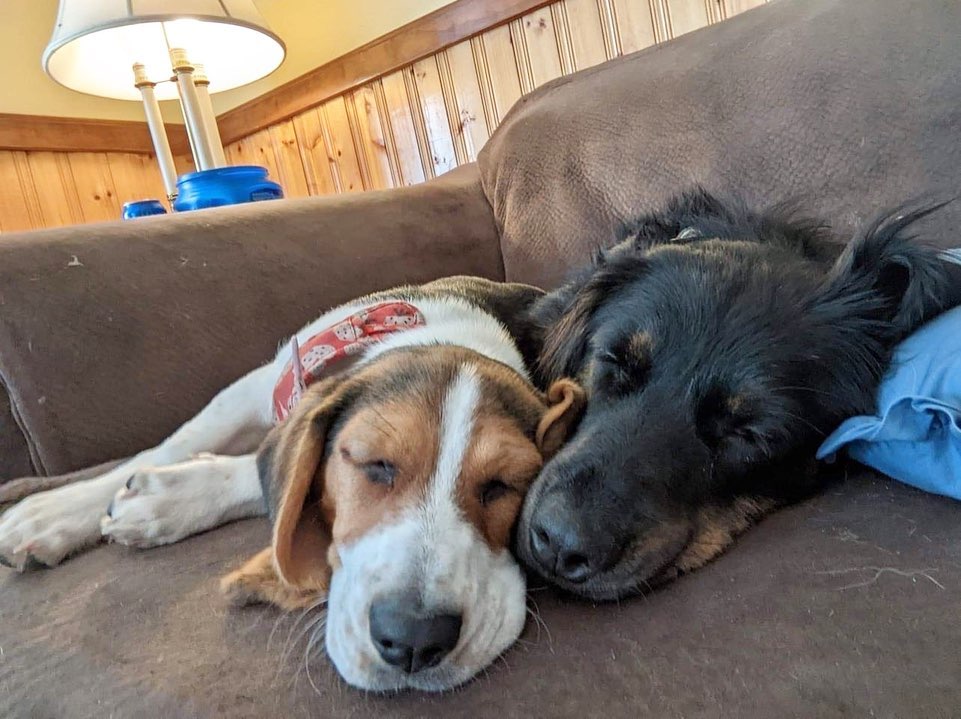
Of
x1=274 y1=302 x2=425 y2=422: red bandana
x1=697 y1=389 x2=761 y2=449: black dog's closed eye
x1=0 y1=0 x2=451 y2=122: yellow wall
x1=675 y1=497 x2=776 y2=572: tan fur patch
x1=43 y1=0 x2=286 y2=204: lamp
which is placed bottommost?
x1=675 y1=497 x2=776 y2=572: tan fur patch

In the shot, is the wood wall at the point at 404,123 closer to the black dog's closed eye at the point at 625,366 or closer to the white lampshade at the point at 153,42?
the white lampshade at the point at 153,42

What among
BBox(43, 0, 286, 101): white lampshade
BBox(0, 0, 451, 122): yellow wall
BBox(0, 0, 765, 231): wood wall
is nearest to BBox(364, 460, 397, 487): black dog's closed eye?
BBox(43, 0, 286, 101): white lampshade

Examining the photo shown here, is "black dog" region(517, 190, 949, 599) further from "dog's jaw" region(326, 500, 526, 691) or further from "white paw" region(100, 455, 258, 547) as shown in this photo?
"white paw" region(100, 455, 258, 547)

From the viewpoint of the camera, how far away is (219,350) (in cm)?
181

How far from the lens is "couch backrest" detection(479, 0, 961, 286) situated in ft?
5.00

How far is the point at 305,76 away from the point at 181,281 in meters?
2.47

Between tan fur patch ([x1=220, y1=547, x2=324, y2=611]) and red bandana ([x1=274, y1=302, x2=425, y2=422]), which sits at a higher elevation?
red bandana ([x1=274, y1=302, x2=425, y2=422])

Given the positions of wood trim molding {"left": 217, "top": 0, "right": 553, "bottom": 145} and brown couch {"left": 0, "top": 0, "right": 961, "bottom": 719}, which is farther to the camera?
wood trim molding {"left": 217, "top": 0, "right": 553, "bottom": 145}

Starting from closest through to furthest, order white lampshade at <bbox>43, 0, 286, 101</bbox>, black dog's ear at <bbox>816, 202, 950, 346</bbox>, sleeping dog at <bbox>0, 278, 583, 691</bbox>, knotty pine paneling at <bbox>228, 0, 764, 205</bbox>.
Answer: sleeping dog at <bbox>0, 278, 583, 691</bbox> < black dog's ear at <bbox>816, 202, 950, 346</bbox> < white lampshade at <bbox>43, 0, 286, 101</bbox> < knotty pine paneling at <bbox>228, 0, 764, 205</bbox>

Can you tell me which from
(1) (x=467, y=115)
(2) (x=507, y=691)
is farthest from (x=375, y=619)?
(1) (x=467, y=115)

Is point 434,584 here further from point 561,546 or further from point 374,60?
point 374,60

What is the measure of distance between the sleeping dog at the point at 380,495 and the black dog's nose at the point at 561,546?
53mm

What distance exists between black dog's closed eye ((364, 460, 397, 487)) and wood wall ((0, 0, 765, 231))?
2243 mm

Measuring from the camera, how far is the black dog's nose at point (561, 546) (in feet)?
3.08
